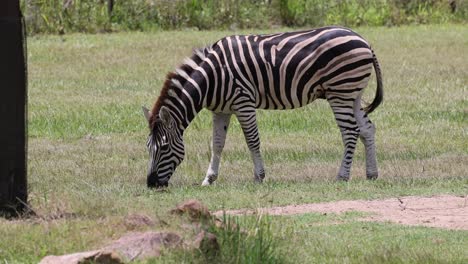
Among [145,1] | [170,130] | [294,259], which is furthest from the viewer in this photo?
[145,1]

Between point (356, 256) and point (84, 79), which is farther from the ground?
point (356, 256)

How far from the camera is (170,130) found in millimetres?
12023

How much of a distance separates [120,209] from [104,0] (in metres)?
19.8

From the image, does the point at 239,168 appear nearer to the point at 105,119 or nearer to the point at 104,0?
the point at 105,119

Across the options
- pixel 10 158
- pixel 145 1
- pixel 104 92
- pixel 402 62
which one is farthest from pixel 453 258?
pixel 145 1

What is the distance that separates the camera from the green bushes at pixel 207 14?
2753cm

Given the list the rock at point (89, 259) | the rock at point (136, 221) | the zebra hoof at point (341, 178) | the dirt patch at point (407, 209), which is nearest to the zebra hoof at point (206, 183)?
the zebra hoof at point (341, 178)

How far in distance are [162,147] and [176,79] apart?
761mm

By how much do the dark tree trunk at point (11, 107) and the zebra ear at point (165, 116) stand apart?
3.06 m

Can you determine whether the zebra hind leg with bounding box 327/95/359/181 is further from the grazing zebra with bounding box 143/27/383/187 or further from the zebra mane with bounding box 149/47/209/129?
the zebra mane with bounding box 149/47/209/129

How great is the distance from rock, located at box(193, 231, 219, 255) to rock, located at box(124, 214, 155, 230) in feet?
3.30

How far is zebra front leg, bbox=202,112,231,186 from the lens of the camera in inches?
480

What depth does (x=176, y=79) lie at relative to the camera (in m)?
12.2

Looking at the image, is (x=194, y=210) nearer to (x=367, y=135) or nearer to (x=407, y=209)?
(x=407, y=209)
